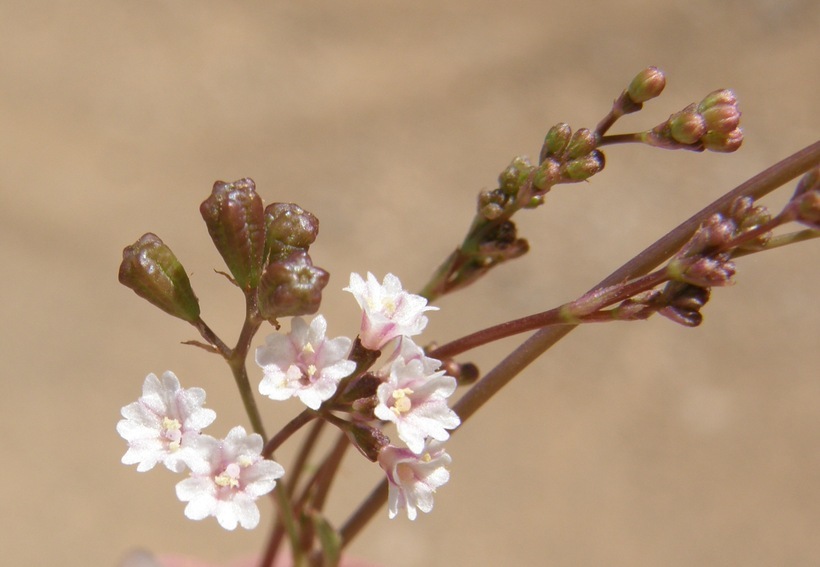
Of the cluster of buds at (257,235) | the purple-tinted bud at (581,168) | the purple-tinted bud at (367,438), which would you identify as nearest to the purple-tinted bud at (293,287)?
the cluster of buds at (257,235)

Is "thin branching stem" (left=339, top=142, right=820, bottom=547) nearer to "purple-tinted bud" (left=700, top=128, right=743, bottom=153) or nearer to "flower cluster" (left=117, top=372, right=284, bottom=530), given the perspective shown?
"purple-tinted bud" (left=700, top=128, right=743, bottom=153)

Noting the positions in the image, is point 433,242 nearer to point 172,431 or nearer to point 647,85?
point 647,85

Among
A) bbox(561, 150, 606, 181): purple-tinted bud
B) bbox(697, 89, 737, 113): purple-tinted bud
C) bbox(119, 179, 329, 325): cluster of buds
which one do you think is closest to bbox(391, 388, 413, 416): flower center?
bbox(119, 179, 329, 325): cluster of buds

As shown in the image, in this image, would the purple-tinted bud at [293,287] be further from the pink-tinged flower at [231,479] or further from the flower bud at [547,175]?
the flower bud at [547,175]

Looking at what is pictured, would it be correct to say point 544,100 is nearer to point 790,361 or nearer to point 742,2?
point 742,2

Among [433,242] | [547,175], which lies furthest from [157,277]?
[433,242]

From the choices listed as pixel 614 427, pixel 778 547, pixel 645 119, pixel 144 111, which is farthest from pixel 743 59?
pixel 144 111

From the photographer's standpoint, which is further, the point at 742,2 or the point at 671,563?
the point at 742,2
